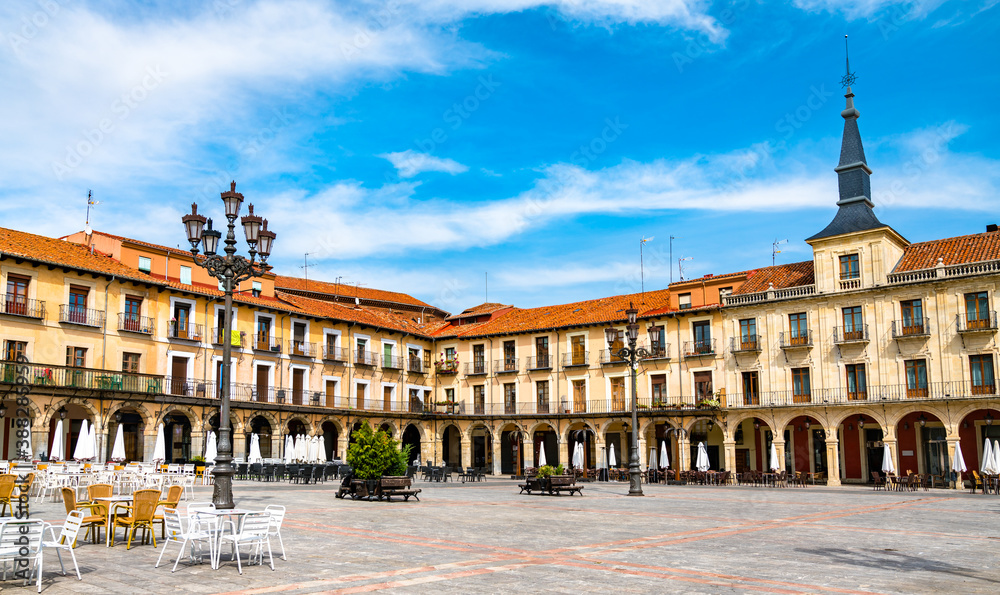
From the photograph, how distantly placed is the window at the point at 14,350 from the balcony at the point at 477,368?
2506 cm

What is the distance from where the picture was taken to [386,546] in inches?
478

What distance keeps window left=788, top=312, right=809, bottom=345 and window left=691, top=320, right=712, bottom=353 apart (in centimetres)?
409

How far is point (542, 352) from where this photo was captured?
1901 inches

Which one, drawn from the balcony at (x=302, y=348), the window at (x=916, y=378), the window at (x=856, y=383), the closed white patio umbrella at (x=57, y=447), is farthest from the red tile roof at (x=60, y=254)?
the window at (x=916, y=378)

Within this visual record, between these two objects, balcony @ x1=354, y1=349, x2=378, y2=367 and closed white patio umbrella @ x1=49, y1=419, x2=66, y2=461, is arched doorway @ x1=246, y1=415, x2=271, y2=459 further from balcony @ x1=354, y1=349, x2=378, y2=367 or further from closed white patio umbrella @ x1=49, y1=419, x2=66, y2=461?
closed white patio umbrella @ x1=49, y1=419, x2=66, y2=461

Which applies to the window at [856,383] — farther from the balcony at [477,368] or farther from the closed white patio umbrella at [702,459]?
the balcony at [477,368]

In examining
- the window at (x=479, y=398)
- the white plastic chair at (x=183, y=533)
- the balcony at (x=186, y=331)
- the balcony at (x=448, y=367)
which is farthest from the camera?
the balcony at (x=448, y=367)

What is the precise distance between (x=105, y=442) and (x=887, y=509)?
92.4 ft

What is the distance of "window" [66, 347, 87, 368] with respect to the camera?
33219mm

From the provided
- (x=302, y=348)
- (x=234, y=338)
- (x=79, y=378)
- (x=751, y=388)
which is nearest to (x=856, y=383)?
(x=751, y=388)

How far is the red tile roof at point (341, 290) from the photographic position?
58.0 metres

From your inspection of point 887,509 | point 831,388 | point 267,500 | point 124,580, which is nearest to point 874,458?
point 831,388

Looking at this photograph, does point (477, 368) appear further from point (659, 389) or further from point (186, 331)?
point (186, 331)

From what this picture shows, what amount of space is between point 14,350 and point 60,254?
15.6 feet
